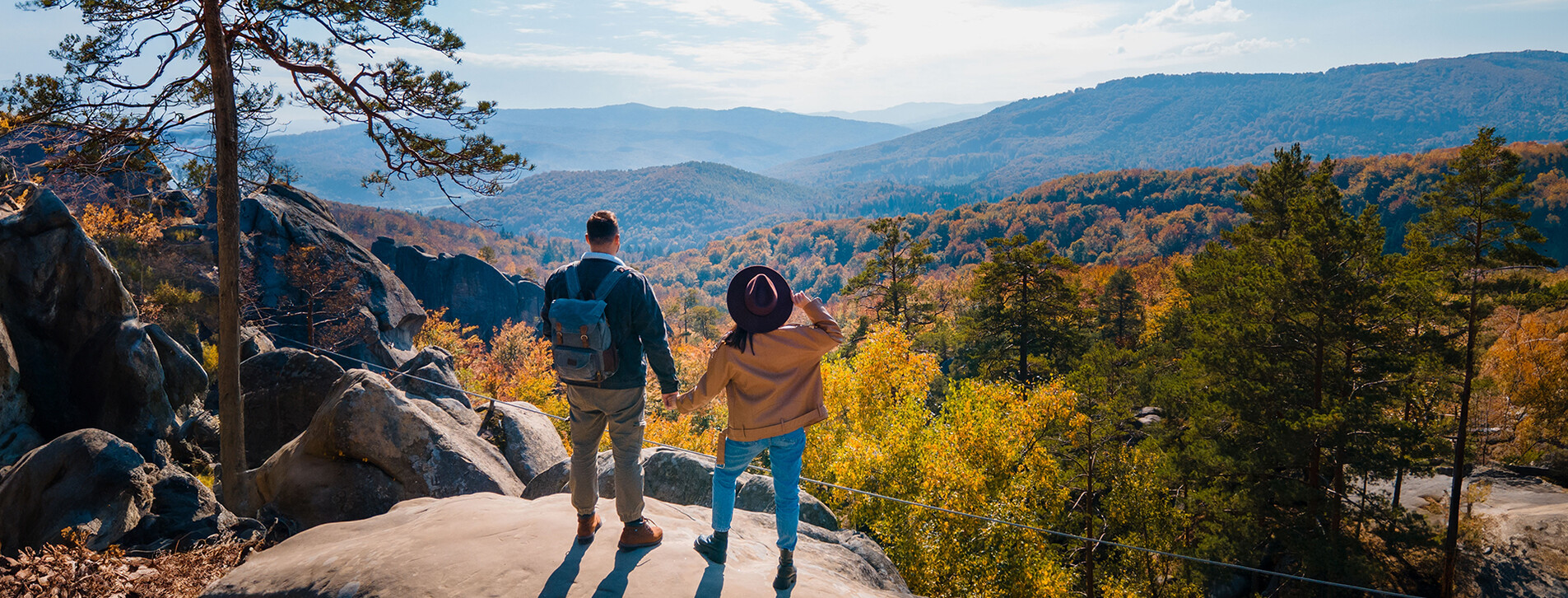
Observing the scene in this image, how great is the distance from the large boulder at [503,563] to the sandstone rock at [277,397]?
8.00 meters

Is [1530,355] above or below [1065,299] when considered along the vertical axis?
below

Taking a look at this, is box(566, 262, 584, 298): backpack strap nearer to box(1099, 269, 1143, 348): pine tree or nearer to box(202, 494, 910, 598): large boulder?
box(202, 494, 910, 598): large boulder

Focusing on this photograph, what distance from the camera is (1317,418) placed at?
15492 millimetres

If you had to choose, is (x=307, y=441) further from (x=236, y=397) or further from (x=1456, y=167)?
(x=1456, y=167)

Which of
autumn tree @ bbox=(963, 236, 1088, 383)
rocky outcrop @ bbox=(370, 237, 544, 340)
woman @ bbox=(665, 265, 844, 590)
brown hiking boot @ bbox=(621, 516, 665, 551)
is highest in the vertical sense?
woman @ bbox=(665, 265, 844, 590)

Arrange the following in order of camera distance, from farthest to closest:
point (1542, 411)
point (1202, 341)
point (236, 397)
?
point (1542, 411) < point (1202, 341) < point (236, 397)

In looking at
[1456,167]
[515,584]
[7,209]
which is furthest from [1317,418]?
[7,209]

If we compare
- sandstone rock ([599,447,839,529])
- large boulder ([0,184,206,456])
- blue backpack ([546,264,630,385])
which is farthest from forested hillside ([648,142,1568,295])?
blue backpack ([546,264,630,385])

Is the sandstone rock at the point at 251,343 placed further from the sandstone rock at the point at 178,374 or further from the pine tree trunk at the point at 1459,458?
the pine tree trunk at the point at 1459,458

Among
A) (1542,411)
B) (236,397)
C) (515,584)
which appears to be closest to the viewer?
(515,584)

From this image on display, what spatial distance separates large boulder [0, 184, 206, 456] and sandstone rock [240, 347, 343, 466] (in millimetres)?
1671

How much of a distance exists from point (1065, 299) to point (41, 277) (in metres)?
28.8

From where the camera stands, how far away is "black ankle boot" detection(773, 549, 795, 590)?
4.84m

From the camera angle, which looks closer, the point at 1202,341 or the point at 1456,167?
the point at 1456,167
